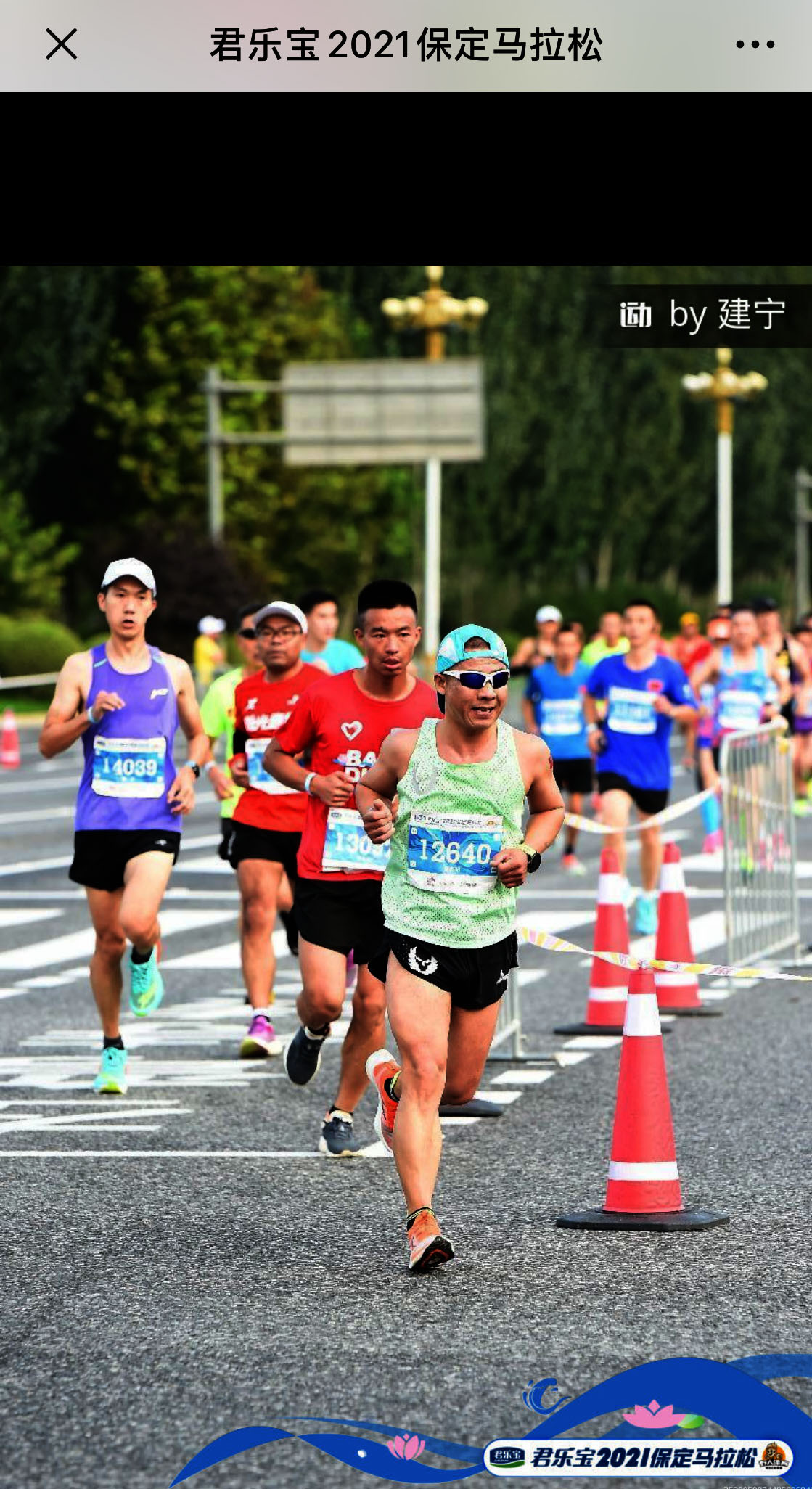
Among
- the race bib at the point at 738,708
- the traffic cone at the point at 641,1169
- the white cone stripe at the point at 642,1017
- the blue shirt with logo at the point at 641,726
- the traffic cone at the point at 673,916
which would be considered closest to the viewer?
the traffic cone at the point at 641,1169

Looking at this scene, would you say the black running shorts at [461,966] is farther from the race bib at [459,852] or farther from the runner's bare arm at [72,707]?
the runner's bare arm at [72,707]

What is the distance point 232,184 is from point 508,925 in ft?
7.23

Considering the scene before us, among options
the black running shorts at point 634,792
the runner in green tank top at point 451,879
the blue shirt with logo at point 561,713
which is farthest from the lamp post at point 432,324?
the runner in green tank top at point 451,879

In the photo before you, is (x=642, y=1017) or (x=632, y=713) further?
(x=632, y=713)

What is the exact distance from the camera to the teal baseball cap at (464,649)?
7.80m

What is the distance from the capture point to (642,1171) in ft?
26.8

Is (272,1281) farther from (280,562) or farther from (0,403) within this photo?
(280,562)

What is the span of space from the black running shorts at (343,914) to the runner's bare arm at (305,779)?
1.00 ft

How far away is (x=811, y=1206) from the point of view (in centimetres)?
835

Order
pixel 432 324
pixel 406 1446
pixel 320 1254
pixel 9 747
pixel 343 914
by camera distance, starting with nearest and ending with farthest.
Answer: pixel 406 1446
pixel 320 1254
pixel 343 914
pixel 432 324
pixel 9 747

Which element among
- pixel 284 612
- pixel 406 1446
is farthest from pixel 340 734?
pixel 406 1446

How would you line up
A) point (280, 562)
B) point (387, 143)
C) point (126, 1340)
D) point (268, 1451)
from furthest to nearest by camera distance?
point (280, 562) → point (387, 143) → point (126, 1340) → point (268, 1451)

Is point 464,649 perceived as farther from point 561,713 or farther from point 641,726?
point 561,713

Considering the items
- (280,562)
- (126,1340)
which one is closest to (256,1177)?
(126,1340)
